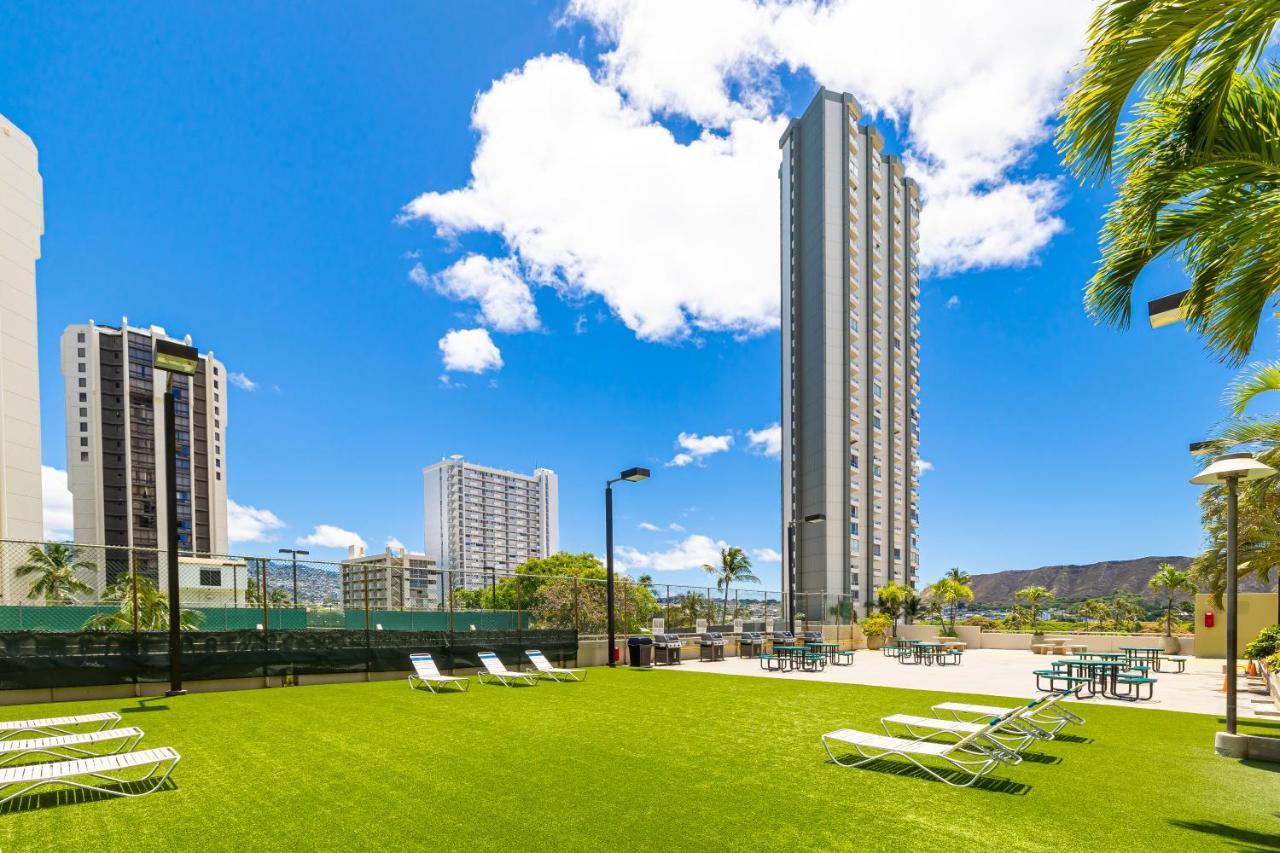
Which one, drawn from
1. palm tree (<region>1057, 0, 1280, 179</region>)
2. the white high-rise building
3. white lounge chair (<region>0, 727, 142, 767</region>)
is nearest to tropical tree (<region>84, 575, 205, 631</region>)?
white lounge chair (<region>0, 727, 142, 767</region>)

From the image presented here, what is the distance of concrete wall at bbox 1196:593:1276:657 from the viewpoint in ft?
76.4

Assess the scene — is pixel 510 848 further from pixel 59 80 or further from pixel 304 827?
pixel 59 80

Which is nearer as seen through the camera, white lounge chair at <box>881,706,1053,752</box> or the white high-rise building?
white lounge chair at <box>881,706,1053,752</box>

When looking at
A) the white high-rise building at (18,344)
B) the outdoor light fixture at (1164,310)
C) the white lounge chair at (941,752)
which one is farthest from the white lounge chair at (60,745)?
the white high-rise building at (18,344)

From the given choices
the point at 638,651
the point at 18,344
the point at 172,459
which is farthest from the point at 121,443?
the point at 172,459

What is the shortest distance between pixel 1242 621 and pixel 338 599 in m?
29.5

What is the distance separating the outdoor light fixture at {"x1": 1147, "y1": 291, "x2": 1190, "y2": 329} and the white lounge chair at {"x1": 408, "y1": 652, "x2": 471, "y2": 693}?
39.7 feet

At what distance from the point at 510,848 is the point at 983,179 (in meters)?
40.0

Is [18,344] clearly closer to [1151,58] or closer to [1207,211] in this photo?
[1151,58]

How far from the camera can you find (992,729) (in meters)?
6.77

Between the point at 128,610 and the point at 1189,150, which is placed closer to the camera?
the point at 1189,150

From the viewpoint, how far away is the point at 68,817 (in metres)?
5.23

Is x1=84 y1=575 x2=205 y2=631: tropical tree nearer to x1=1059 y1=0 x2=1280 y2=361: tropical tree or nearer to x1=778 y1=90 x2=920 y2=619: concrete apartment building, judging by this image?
x1=1059 y1=0 x2=1280 y2=361: tropical tree

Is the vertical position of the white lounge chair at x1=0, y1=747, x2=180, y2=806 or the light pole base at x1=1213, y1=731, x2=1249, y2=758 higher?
the white lounge chair at x1=0, y1=747, x2=180, y2=806
